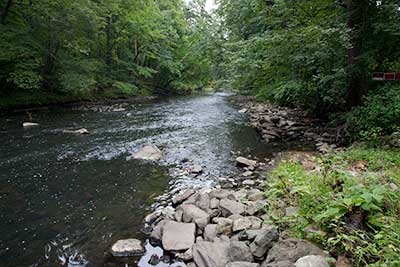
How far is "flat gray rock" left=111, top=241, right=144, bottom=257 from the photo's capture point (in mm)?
3221

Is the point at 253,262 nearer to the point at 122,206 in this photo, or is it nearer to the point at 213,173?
the point at 122,206

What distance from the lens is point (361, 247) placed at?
7.33ft

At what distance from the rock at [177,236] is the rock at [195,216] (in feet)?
0.38

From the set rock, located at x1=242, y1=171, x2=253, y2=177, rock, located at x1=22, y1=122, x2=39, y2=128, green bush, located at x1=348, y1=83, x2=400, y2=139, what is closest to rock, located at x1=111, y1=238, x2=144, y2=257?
rock, located at x1=242, y1=171, x2=253, y2=177

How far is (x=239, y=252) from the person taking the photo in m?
2.77

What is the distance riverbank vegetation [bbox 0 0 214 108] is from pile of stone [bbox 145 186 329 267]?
1139cm

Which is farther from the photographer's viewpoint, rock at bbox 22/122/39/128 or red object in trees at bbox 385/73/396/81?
rock at bbox 22/122/39/128

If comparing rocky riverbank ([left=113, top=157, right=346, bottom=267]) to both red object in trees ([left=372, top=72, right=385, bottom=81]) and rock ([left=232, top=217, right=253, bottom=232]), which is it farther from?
red object in trees ([left=372, top=72, right=385, bottom=81])

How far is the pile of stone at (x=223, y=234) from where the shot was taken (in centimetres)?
253

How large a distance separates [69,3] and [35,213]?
1260 centimetres

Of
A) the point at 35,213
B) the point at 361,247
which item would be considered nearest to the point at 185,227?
the point at 361,247

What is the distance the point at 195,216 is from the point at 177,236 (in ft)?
1.46

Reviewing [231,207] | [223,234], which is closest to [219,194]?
[231,207]

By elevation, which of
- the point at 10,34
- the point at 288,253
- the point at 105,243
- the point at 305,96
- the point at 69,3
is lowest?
the point at 105,243
